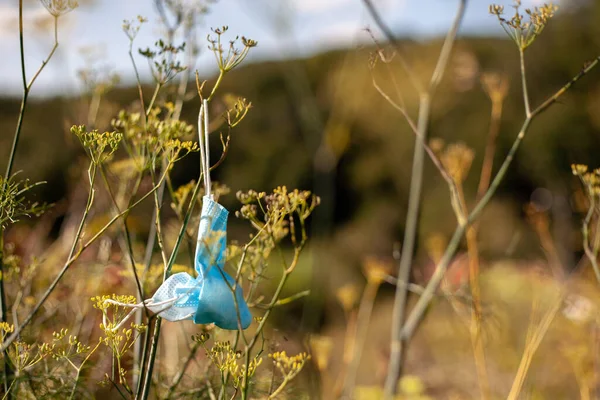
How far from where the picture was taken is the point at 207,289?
676 millimetres

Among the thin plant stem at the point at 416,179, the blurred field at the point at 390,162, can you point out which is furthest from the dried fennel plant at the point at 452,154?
the blurred field at the point at 390,162

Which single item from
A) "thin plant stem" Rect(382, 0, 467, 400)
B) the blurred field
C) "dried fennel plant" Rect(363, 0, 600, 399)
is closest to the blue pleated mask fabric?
"dried fennel plant" Rect(363, 0, 600, 399)

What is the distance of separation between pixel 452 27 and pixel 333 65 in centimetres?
1048

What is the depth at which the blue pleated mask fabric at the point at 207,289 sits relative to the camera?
26.3 inches

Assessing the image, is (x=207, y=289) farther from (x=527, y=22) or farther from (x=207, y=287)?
(x=527, y=22)

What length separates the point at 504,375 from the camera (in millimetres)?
3082

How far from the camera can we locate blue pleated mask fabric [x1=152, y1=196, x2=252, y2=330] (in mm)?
669

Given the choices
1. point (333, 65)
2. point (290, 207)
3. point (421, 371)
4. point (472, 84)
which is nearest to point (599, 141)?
point (472, 84)

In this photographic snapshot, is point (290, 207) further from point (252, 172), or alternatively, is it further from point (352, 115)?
point (252, 172)

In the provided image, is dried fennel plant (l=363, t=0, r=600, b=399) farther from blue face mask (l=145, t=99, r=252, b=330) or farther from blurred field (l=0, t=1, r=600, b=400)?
blurred field (l=0, t=1, r=600, b=400)

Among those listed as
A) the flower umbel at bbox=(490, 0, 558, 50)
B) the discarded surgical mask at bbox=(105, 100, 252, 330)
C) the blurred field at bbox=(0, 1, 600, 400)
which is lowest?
the blurred field at bbox=(0, 1, 600, 400)

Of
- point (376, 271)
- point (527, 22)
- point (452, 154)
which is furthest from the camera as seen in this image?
point (376, 271)

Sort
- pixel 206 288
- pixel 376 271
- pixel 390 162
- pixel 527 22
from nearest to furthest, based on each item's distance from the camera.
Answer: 1. pixel 206 288
2. pixel 527 22
3. pixel 376 271
4. pixel 390 162

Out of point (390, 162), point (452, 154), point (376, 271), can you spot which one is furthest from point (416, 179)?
point (390, 162)
